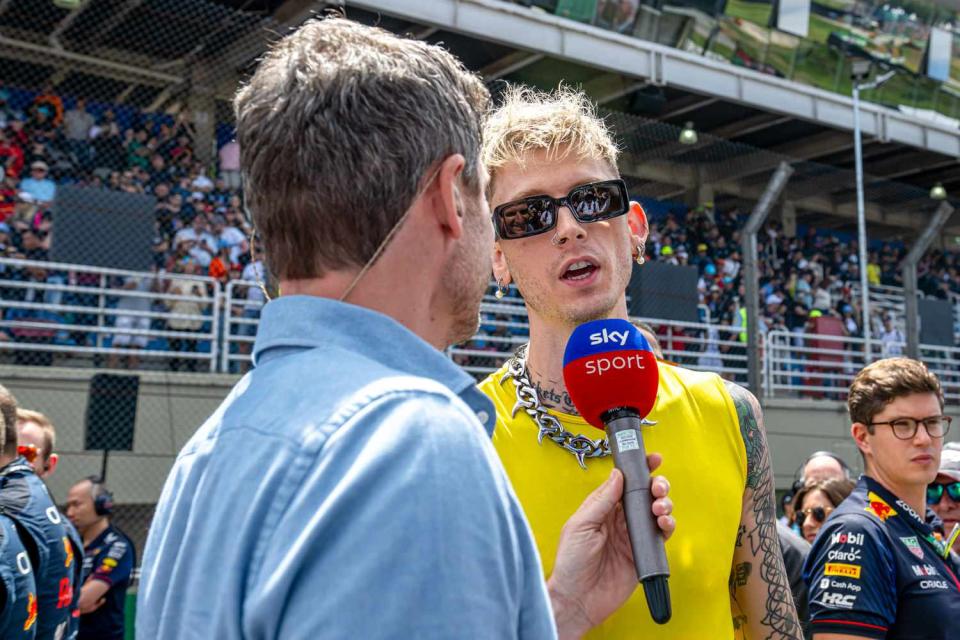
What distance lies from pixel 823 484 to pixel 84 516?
4415 mm

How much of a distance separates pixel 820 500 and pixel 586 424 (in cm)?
318

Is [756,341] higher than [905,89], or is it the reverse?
[905,89]

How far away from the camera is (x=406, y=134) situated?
109cm

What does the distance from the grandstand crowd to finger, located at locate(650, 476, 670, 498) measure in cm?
659

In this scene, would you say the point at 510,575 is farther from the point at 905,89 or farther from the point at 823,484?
the point at 905,89

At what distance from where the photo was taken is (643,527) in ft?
4.66

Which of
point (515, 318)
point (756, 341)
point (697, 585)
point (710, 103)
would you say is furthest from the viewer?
point (710, 103)

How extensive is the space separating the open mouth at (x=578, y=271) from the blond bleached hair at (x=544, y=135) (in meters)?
0.24

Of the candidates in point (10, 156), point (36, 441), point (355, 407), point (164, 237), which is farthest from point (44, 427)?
point (10, 156)

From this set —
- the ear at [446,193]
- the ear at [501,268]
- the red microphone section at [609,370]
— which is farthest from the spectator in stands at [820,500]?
the ear at [446,193]

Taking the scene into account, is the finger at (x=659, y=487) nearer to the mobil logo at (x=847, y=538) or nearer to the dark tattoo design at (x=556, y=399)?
the dark tattoo design at (x=556, y=399)

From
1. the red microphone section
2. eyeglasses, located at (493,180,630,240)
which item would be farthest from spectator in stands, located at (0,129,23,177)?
the red microphone section

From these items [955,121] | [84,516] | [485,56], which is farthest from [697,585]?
[955,121]

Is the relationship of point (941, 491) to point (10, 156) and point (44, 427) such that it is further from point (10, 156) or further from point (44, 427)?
point (10, 156)
